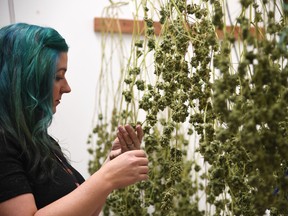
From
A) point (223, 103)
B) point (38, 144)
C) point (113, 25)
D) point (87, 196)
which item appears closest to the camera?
point (223, 103)

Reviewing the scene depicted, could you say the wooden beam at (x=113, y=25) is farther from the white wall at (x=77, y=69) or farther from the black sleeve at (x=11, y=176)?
the black sleeve at (x=11, y=176)

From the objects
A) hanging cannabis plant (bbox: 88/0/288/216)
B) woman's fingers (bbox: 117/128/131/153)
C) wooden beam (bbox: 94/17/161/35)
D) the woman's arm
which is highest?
wooden beam (bbox: 94/17/161/35)

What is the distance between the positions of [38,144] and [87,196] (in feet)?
0.72

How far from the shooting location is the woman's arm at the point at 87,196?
115 centimetres

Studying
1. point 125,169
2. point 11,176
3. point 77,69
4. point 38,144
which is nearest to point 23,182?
point 11,176

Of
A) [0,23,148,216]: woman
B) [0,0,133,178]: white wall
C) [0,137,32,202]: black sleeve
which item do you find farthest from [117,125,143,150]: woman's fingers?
[0,0,133,178]: white wall

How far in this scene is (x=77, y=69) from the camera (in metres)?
2.50

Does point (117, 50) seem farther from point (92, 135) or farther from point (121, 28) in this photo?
point (92, 135)

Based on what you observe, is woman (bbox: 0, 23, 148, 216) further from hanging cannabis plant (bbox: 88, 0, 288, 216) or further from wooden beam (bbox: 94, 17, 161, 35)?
wooden beam (bbox: 94, 17, 161, 35)

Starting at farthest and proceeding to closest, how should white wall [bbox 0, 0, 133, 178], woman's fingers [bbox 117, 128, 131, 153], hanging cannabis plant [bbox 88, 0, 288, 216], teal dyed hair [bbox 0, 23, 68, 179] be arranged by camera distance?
white wall [bbox 0, 0, 133, 178]
woman's fingers [bbox 117, 128, 131, 153]
teal dyed hair [bbox 0, 23, 68, 179]
hanging cannabis plant [bbox 88, 0, 288, 216]

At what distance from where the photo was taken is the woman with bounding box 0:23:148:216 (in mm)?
1169

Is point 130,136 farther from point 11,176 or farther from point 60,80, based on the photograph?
point 11,176

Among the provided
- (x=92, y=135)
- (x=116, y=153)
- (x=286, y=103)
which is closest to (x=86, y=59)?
(x=92, y=135)

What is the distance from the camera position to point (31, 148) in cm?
127
